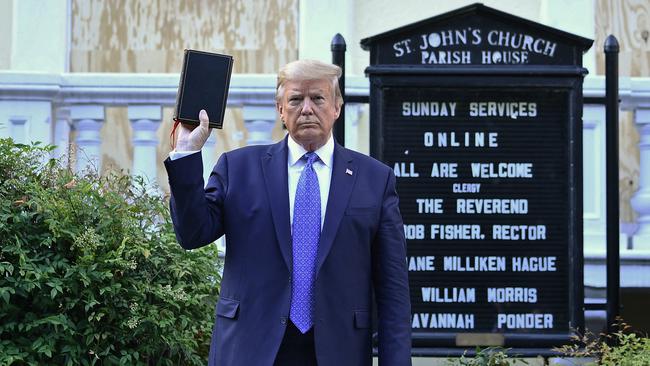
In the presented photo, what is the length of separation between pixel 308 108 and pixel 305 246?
1.34 ft

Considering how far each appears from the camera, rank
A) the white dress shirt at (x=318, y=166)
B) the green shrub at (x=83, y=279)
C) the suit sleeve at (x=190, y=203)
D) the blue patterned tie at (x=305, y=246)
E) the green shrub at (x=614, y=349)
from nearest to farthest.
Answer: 1. the suit sleeve at (x=190, y=203)
2. the blue patterned tie at (x=305, y=246)
3. the white dress shirt at (x=318, y=166)
4. the green shrub at (x=83, y=279)
5. the green shrub at (x=614, y=349)

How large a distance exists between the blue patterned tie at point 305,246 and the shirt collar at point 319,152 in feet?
0.19

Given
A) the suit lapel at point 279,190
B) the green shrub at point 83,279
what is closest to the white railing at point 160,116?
the green shrub at point 83,279

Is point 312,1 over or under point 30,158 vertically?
over

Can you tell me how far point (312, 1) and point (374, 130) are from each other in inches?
60.7

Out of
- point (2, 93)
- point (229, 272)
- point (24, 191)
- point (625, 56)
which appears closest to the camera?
point (229, 272)

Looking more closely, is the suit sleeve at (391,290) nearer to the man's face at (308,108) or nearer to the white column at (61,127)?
the man's face at (308,108)

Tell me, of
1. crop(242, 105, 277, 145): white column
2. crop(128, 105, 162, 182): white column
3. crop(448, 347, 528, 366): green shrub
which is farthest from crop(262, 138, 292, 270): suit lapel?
crop(128, 105, 162, 182): white column

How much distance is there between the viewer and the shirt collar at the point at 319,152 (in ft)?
11.2

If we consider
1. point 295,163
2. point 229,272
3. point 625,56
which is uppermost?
point 625,56

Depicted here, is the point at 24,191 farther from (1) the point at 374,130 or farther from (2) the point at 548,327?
(2) the point at 548,327

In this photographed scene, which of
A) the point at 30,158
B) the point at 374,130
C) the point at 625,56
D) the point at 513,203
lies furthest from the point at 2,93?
the point at 625,56

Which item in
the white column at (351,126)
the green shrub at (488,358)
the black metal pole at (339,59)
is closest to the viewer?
the green shrub at (488,358)

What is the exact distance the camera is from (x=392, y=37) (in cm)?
502
